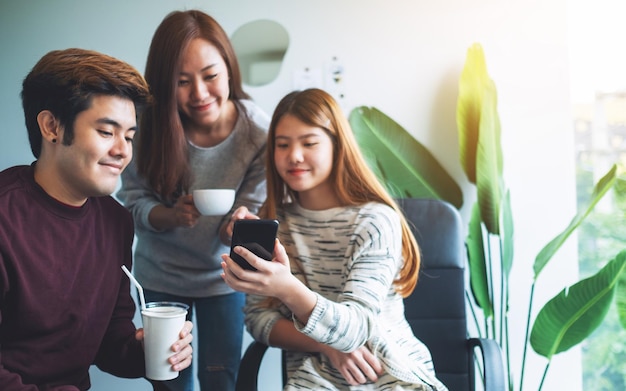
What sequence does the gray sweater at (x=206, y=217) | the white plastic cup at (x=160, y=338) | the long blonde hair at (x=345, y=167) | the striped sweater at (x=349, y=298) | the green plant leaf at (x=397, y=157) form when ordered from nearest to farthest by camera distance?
the white plastic cup at (x=160, y=338)
the striped sweater at (x=349, y=298)
the long blonde hair at (x=345, y=167)
the gray sweater at (x=206, y=217)
the green plant leaf at (x=397, y=157)

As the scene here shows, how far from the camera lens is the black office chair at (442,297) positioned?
1591 millimetres

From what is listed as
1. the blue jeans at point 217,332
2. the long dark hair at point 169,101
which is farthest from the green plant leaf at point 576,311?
the long dark hair at point 169,101

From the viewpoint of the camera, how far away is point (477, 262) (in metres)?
1.96

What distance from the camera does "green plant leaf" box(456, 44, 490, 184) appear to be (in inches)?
78.2

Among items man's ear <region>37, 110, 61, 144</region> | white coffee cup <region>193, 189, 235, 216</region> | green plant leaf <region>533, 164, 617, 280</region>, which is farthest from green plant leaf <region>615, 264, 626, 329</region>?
man's ear <region>37, 110, 61, 144</region>

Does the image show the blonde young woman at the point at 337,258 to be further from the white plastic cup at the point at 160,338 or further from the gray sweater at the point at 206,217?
the white plastic cup at the point at 160,338

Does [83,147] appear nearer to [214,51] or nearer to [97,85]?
[97,85]

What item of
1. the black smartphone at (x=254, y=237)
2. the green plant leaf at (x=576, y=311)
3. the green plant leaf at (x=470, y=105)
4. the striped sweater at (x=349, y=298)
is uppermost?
the green plant leaf at (x=470, y=105)

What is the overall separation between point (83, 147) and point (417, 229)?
955mm

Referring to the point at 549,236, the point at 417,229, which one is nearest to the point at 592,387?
the point at 549,236

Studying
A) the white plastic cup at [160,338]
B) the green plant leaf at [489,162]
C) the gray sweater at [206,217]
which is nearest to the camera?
the white plastic cup at [160,338]

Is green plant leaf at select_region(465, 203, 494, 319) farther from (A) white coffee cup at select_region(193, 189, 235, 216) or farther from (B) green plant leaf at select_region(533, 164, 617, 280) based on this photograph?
(A) white coffee cup at select_region(193, 189, 235, 216)

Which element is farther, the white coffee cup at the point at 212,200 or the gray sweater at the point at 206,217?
the gray sweater at the point at 206,217

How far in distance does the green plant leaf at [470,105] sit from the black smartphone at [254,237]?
115 centimetres
